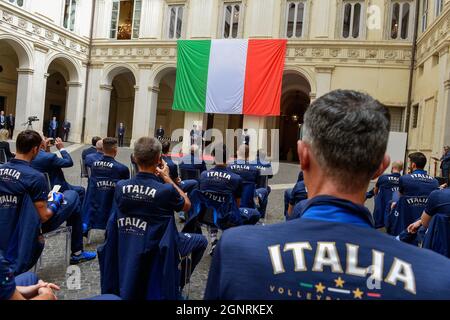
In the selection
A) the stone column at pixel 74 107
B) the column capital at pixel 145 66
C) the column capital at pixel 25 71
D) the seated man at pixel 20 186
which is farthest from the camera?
the stone column at pixel 74 107

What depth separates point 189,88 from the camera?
770 inches

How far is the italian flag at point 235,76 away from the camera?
18.4 metres

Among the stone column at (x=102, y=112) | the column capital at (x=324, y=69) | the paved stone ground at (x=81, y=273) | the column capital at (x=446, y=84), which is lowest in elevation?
the paved stone ground at (x=81, y=273)

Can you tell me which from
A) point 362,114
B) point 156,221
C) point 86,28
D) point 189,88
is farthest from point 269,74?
point 362,114

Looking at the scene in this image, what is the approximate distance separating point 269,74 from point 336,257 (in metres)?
17.9

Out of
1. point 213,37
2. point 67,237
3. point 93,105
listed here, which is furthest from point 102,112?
point 67,237

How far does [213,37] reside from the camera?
21.0m

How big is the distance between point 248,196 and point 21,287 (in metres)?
4.41

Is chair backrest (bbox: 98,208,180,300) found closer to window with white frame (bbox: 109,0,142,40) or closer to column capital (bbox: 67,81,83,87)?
window with white frame (bbox: 109,0,142,40)

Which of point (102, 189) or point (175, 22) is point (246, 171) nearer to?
point (102, 189)

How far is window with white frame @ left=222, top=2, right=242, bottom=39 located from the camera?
21078mm

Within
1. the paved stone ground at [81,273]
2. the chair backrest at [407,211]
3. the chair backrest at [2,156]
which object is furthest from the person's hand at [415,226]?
the chair backrest at [2,156]

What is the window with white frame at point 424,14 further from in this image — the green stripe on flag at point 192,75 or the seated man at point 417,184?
the seated man at point 417,184

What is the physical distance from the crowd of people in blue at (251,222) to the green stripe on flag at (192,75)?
1164cm
